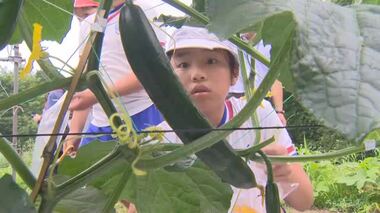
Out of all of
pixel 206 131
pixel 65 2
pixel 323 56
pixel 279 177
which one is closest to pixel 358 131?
pixel 323 56

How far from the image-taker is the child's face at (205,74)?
3.80 ft

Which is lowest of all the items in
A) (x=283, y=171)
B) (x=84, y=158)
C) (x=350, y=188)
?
(x=350, y=188)

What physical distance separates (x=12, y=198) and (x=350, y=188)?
3.75 m

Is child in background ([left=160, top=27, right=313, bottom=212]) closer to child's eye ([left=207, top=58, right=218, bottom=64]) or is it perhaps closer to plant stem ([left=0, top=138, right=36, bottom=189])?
child's eye ([left=207, top=58, right=218, bottom=64])

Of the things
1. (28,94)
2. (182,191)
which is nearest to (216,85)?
(182,191)

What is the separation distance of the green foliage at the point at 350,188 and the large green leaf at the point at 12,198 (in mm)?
3420

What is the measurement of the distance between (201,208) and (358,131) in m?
0.43

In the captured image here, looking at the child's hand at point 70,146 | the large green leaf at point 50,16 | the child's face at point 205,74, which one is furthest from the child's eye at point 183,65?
the large green leaf at point 50,16

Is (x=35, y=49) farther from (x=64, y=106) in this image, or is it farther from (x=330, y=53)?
(x=330, y=53)

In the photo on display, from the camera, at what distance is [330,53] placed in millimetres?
425

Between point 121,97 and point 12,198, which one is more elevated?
point 12,198

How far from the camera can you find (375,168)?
3.98m

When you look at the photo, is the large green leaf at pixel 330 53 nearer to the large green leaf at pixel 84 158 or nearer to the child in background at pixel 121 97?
the large green leaf at pixel 84 158

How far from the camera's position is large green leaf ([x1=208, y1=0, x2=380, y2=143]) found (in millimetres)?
401
